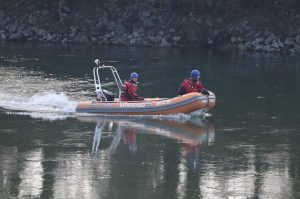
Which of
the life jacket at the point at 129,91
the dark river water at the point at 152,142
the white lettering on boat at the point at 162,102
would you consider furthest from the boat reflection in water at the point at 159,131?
the life jacket at the point at 129,91

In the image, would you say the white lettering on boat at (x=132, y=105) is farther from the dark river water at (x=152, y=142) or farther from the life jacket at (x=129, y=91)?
the life jacket at (x=129, y=91)

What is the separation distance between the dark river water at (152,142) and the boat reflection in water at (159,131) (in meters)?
0.03

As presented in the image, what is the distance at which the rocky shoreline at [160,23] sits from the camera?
5072cm

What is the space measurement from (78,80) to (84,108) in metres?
9.35

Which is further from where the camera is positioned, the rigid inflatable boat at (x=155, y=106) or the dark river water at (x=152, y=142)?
the rigid inflatable boat at (x=155, y=106)

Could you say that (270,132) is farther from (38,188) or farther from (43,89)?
(43,89)

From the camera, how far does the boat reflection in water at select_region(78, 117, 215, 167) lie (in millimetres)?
22094

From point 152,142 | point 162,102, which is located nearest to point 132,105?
point 162,102

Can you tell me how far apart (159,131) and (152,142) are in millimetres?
1594

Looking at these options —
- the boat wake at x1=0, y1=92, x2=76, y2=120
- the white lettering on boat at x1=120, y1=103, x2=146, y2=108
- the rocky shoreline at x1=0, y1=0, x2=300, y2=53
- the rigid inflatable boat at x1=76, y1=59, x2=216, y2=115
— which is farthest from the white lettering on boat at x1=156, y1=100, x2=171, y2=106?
the rocky shoreline at x1=0, y1=0, x2=300, y2=53

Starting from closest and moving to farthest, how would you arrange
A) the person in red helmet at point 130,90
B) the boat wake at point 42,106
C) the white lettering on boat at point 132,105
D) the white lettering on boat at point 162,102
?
the white lettering on boat at point 162,102 → the white lettering on boat at point 132,105 → the person in red helmet at point 130,90 → the boat wake at point 42,106

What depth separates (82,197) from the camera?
17.1 m

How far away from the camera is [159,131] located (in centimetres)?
2428

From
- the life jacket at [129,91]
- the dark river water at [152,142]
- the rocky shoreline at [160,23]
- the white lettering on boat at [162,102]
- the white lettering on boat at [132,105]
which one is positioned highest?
the rocky shoreline at [160,23]
